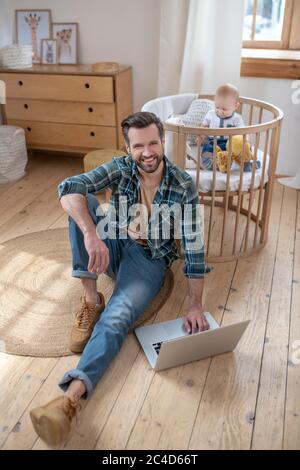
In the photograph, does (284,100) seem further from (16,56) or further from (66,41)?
(16,56)

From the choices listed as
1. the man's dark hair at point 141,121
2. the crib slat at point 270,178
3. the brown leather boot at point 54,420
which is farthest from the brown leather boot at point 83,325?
the crib slat at point 270,178

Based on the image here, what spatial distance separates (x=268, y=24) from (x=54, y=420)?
2863 millimetres

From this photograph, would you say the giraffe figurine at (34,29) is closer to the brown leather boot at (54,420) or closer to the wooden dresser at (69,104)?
the wooden dresser at (69,104)

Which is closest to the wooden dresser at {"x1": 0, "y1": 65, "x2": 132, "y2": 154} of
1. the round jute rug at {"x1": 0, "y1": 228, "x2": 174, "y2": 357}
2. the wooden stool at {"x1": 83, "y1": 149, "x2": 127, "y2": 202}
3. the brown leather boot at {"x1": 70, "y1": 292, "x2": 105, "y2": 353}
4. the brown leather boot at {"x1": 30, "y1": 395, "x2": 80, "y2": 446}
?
the wooden stool at {"x1": 83, "y1": 149, "x2": 127, "y2": 202}

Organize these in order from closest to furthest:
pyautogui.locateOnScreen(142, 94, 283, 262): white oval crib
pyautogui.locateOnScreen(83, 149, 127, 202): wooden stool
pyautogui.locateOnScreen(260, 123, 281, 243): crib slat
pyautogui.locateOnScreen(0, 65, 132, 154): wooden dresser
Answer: pyautogui.locateOnScreen(142, 94, 283, 262): white oval crib
pyautogui.locateOnScreen(260, 123, 281, 243): crib slat
pyautogui.locateOnScreen(83, 149, 127, 202): wooden stool
pyautogui.locateOnScreen(0, 65, 132, 154): wooden dresser

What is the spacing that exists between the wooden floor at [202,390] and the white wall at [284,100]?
1.34 m

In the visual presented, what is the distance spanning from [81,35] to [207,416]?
2.83 m

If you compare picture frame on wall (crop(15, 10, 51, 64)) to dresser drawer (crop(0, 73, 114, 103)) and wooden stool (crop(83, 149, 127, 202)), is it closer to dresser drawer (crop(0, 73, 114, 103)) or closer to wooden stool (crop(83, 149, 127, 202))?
dresser drawer (crop(0, 73, 114, 103))

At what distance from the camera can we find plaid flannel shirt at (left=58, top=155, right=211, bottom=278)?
5.57 feet

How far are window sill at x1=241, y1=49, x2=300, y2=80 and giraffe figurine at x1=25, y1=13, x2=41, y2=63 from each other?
4.92ft

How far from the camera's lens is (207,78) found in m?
2.96

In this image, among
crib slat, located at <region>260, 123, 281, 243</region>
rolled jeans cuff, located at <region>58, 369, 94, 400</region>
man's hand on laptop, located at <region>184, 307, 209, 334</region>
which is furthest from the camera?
crib slat, located at <region>260, 123, 281, 243</region>

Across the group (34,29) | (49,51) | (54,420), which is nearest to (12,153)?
(49,51)

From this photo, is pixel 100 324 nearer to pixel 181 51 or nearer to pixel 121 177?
pixel 121 177
